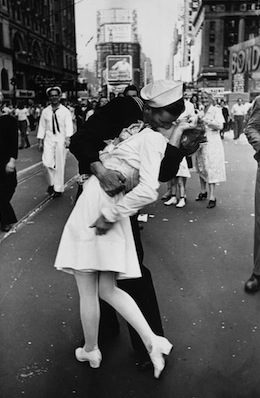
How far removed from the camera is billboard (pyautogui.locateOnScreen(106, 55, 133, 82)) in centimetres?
9575

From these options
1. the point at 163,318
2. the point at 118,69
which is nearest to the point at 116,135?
the point at 163,318

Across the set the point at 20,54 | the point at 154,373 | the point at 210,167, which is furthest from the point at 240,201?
the point at 20,54

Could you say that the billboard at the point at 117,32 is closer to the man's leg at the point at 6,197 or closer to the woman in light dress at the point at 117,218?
the man's leg at the point at 6,197

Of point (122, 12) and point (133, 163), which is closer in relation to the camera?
point (133, 163)

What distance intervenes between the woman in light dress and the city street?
1.36 ft

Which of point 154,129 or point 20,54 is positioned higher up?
point 20,54

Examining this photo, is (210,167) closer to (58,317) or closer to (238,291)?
(238,291)

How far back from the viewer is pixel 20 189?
30.2 ft

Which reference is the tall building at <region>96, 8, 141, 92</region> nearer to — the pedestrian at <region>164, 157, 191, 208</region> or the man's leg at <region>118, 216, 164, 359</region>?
the pedestrian at <region>164, 157, 191, 208</region>

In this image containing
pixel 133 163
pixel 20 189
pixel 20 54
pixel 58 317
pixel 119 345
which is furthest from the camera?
pixel 20 54

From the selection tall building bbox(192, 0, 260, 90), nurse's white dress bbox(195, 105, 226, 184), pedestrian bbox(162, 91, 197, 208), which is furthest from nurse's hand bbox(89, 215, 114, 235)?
tall building bbox(192, 0, 260, 90)

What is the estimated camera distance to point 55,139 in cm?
874

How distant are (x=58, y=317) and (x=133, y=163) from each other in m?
1.77

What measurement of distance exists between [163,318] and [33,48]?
67.2 meters
